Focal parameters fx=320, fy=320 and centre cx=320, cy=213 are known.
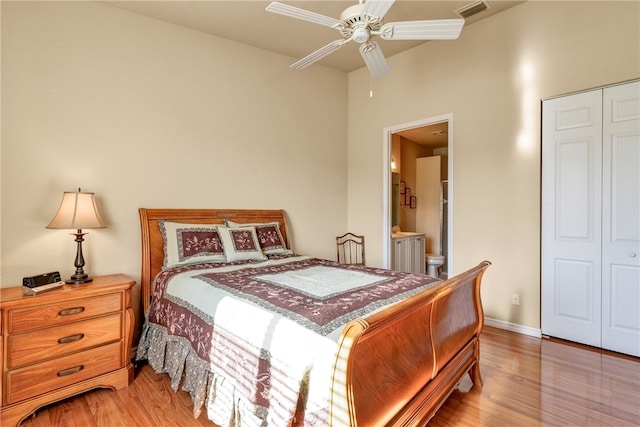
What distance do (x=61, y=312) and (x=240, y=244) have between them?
1375 millimetres

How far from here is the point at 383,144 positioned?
436cm

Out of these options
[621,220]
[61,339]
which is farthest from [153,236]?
[621,220]

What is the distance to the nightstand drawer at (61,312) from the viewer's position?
6.33 ft

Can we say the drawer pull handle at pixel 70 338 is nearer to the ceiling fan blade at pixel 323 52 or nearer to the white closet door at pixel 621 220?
the ceiling fan blade at pixel 323 52

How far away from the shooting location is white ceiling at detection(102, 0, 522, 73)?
2.92 meters

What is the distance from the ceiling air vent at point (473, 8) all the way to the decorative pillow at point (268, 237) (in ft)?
9.56

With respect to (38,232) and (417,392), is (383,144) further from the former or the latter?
(38,232)

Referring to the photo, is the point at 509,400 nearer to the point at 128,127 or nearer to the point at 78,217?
the point at 78,217

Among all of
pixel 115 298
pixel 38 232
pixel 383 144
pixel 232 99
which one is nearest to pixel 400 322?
pixel 115 298

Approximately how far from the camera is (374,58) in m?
2.45

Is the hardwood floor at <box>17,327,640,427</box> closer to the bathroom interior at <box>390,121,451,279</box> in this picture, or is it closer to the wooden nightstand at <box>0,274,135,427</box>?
the wooden nightstand at <box>0,274,135,427</box>

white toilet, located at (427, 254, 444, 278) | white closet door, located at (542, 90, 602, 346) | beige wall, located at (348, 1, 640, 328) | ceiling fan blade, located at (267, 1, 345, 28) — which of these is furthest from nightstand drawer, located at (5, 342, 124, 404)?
white toilet, located at (427, 254, 444, 278)

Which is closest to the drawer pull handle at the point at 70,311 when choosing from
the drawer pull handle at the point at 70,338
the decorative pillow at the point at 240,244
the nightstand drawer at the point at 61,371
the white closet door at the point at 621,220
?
the drawer pull handle at the point at 70,338

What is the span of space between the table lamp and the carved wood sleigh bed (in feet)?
1.64
